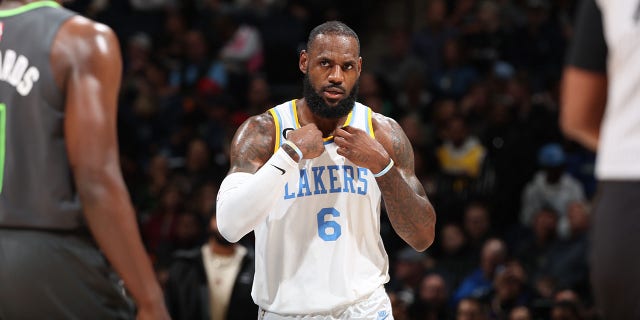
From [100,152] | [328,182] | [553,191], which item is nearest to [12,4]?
[100,152]

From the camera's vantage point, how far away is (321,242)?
507 centimetres

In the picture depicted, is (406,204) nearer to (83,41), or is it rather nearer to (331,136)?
(331,136)

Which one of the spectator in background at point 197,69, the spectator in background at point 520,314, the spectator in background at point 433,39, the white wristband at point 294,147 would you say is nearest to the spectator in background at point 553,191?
the spectator in background at point 520,314

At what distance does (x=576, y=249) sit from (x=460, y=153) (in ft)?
8.12

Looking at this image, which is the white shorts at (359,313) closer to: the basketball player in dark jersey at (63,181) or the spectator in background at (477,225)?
the basketball player in dark jersey at (63,181)

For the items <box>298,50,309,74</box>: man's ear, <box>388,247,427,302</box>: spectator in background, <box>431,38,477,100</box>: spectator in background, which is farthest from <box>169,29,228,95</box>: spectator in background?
<box>298,50,309,74</box>: man's ear

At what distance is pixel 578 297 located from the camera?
9180 mm

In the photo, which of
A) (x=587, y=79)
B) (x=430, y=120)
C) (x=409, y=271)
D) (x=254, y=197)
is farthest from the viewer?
(x=430, y=120)

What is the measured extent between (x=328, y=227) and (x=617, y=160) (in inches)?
109

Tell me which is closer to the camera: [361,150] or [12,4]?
[12,4]

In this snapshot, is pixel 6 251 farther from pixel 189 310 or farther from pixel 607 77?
pixel 189 310

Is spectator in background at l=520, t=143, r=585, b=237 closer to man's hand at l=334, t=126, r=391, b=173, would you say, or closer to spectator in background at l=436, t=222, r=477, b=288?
spectator in background at l=436, t=222, r=477, b=288

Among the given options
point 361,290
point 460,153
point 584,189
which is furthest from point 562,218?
point 361,290

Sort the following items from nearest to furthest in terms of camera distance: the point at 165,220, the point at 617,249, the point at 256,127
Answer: the point at 617,249 → the point at 256,127 → the point at 165,220
